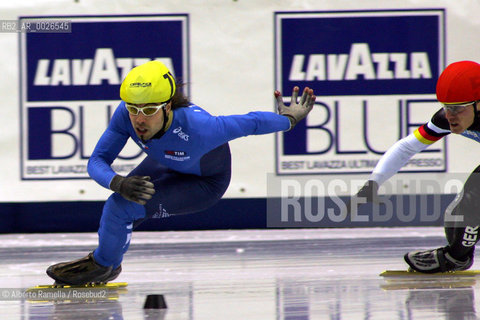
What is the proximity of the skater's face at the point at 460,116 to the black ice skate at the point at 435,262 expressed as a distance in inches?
32.4

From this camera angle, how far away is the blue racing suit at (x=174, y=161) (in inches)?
173

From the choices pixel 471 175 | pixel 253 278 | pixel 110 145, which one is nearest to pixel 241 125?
pixel 110 145

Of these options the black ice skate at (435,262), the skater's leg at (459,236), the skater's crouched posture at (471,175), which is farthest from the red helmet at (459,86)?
the black ice skate at (435,262)

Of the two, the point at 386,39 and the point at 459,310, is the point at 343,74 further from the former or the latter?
the point at 459,310

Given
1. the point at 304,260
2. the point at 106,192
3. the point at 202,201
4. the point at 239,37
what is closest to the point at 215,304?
the point at 202,201

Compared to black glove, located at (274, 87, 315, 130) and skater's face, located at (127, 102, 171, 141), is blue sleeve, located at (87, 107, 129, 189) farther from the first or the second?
black glove, located at (274, 87, 315, 130)

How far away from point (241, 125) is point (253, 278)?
1.07 metres

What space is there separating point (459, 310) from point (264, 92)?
126 inches

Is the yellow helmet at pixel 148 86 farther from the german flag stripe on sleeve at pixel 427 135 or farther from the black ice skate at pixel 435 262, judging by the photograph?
the black ice skate at pixel 435 262

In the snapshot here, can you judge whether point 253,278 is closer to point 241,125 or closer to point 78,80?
point 241,125

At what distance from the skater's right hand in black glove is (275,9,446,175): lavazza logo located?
2844mm

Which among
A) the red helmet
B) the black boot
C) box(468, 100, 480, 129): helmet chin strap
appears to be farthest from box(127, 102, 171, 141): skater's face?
box(468, 100, 480, 129): helmet chin strap

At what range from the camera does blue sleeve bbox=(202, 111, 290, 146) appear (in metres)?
4.43

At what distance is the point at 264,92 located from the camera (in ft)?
22.8
